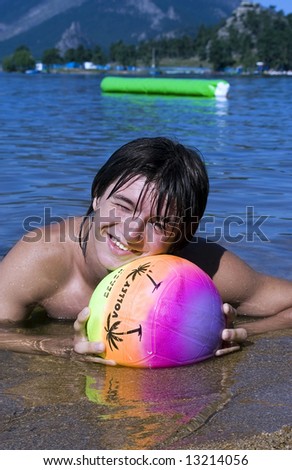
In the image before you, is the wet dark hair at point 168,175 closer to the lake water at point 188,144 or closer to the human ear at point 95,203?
the human ear at point 95,203

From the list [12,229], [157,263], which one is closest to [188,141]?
[12,229]

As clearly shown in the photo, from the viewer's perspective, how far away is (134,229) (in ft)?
11.8

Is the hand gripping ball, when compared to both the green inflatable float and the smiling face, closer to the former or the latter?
the smiling face

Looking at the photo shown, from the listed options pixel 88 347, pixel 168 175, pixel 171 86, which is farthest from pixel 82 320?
pixel 171 86

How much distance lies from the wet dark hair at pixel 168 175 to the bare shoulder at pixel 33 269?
49 centimetres

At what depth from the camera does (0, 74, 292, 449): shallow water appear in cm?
→ 289

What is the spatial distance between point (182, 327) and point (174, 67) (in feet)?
582

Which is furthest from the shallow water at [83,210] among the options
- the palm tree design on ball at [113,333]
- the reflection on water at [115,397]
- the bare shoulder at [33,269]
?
the bare shoulder at [33,269]

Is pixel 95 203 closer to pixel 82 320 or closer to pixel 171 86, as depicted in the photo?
pixel 82 320

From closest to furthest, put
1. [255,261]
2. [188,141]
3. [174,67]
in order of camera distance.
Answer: [255,261] → [188,141] → [174,67]

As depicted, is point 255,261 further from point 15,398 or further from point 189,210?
point 15,398

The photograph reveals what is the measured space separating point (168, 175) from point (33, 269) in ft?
3.01
